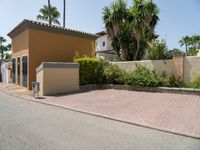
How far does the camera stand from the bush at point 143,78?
12992 mm

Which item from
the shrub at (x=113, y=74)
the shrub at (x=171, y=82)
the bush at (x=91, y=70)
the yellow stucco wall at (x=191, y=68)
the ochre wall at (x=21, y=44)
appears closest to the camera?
the yellow stucco wall at (x=191, y=68)

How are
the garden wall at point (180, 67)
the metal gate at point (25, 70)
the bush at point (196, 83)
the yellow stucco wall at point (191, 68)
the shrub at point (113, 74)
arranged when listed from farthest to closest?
1. the metal gate at point (25, 70)
2. the shrub at point (113, 74)
3. the garden wall at point (180, 67)
4. the yellow stucco wall at point (191, 68)
5. the bush at point (196, 83)

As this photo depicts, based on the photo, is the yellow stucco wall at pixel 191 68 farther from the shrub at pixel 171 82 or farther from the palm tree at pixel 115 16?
the palm tree at pixel 115 16

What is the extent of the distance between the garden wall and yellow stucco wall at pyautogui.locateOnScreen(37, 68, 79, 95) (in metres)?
5.85

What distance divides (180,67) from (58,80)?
862cm

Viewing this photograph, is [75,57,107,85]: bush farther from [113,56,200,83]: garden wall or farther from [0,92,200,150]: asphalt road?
[0,92,200,150]: asphalt road

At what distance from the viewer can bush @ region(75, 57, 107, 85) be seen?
1475 cm

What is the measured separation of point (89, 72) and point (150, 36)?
30.6 ft

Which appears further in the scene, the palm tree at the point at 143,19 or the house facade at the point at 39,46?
the palm tree at the point at 143,19

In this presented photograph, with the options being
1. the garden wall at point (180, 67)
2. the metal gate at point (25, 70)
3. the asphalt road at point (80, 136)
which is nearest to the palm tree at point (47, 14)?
the metal gate at point (25, 70)

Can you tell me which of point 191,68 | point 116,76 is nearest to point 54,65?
point 116,76

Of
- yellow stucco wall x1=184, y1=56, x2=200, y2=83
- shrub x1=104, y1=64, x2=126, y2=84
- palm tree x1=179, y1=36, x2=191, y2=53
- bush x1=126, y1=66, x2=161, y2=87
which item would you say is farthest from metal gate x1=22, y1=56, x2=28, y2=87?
palm tree x1=179, y1=36, x2=191, y2=53

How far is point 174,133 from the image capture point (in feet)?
16.7

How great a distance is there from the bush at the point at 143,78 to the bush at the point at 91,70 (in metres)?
2.72
